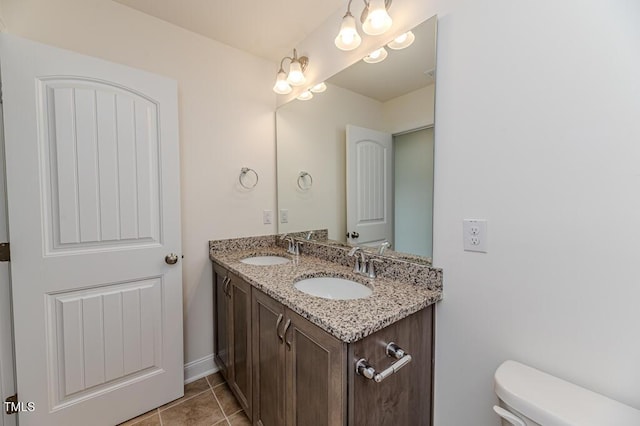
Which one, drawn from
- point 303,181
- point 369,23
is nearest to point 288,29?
point 369,23

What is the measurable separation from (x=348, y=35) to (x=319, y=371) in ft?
5.06

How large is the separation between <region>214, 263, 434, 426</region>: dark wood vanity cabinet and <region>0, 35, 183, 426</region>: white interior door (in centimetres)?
57

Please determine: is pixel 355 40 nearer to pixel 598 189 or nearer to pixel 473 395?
pixel 598 189

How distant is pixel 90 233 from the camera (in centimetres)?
136

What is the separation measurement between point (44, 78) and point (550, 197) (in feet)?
7.25

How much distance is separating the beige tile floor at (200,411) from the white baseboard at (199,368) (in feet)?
0.22

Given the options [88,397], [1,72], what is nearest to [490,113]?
[1,72]

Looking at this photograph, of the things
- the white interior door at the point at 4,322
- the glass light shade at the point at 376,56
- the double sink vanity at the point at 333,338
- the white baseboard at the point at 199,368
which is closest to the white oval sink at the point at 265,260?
the double sink vanity at the point at 333,338

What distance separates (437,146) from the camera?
3.66ft

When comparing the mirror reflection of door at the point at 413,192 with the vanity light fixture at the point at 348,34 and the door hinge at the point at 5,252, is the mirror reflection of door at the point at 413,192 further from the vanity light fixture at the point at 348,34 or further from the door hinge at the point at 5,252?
the door hinge at the point at 5,252

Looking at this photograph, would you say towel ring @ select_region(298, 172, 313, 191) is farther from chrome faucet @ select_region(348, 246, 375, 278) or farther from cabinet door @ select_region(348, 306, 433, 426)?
cabinet door @ select_region(348, 306, 433, 426)

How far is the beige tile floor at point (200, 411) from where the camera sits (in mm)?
1449

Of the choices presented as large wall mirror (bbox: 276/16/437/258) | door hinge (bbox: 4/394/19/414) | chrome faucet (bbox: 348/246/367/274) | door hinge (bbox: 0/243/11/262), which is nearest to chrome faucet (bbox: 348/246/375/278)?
chrome faucet (bbox: 348/246/367/274)

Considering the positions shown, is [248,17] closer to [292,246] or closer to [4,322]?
[292,246]
